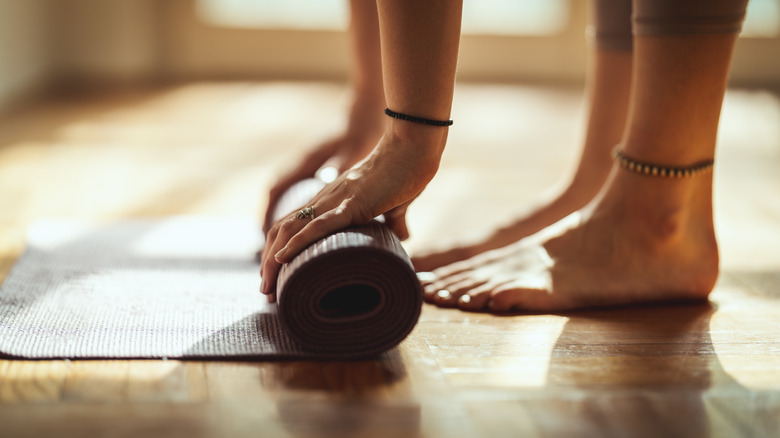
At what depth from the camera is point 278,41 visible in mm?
4105

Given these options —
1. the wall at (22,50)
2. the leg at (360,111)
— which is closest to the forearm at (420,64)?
the leg at (360,111)

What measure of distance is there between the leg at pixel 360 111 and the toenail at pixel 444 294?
0.29 meters

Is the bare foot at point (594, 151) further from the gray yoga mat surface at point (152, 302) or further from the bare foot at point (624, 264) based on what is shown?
the gray yoga mat surface at point (152, 302)

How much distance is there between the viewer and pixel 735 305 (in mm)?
1096

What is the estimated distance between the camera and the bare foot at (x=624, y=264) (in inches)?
41.8

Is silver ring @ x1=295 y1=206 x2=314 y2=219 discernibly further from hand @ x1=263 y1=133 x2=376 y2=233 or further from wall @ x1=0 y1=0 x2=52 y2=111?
wall @ x1=0 y1=0 x2=52 y2=111

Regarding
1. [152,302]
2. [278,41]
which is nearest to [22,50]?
[278,41]

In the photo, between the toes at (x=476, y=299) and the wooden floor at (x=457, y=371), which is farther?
the toes at (x=476, y=299)

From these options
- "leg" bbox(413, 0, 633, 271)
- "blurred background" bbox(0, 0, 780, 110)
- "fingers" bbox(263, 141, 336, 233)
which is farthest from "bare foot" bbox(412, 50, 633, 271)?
"blurred background" bbox(0, 0, 780, 110)

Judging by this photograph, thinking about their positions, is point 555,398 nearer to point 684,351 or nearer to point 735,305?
point 684,351

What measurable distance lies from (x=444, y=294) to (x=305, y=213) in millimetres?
253

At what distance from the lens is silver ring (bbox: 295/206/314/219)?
3.01 feet

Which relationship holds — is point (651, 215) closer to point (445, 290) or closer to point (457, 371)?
point (445, 290)

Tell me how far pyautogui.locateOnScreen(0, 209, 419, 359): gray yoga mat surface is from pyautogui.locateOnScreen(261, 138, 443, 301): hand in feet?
0.16
